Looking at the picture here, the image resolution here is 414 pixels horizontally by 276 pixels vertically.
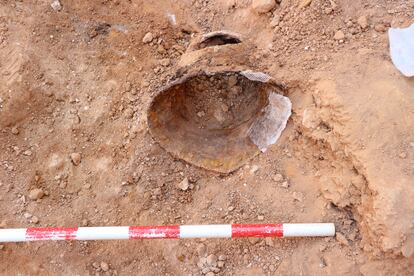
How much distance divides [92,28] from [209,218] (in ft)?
3.45

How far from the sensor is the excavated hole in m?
2.36

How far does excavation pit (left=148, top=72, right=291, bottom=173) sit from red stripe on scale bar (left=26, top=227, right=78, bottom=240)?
20.3 inches

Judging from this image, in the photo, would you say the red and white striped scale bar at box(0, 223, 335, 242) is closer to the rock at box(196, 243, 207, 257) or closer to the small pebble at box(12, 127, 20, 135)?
the rock at box(196, 243, 207, 257)

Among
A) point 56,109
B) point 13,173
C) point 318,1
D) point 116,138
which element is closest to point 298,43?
point 318,1

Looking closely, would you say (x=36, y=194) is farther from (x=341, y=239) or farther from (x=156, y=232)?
(x=341, y=239)

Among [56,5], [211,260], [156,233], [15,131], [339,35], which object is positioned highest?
[56,5]

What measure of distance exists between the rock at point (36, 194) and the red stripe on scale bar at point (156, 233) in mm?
428

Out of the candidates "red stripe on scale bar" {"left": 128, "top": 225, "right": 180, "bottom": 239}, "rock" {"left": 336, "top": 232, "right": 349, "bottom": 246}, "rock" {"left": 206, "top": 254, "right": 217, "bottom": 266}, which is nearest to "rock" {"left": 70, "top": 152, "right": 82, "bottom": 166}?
"red stripe on scale bar" {"left": 128, "top": 225, "right": 180, "bottom": 239}

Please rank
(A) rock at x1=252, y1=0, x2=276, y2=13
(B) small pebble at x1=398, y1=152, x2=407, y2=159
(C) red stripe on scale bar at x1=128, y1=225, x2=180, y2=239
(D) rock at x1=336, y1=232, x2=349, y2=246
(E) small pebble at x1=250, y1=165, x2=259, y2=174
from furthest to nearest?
(A) rock at x1=252, y1=0, x2=276, y2=13 → (E) small pebble at x1=250, y1=165, x2=259, y2=174 → (C) red stripe on scale bar at x1=128, y1=225, x2=180, y2=239 → (D) rock at x1=336, y1=232, x2=349, y2=246 → (B) small pebble at x1=398, y1=152, x2=407, y2=159

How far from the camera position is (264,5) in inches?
94.7

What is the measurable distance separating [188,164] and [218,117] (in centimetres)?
26

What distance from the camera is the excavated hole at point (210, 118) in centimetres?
236

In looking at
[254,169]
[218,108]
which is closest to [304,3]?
[218,108]

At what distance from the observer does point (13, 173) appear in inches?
93.4
